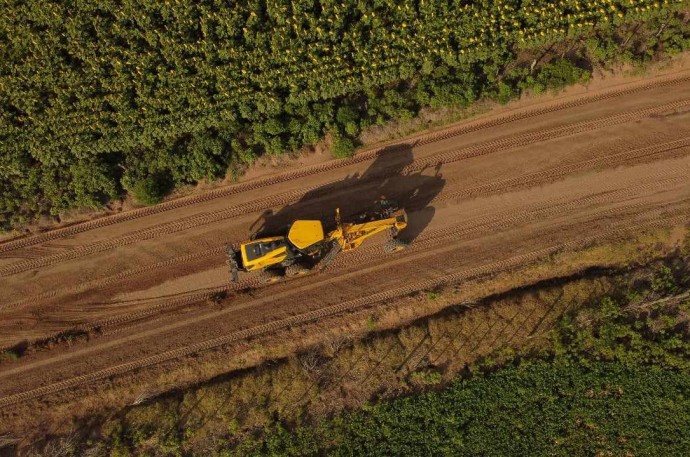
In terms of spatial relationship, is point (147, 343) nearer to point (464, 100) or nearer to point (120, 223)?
point (120, 223)

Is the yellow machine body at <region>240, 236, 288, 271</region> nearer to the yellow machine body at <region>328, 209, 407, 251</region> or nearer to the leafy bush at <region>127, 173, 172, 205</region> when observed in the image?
the yellow machine body at <region>328, 209, 407, 251</region>

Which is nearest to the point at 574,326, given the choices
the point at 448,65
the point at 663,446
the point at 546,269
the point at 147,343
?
the point at 546,269

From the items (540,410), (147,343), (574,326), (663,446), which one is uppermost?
(147,343)

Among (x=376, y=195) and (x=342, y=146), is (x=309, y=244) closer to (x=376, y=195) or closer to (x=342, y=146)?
(x=376, y=195)

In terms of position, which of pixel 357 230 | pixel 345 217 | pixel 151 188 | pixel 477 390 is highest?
pixel 151 188

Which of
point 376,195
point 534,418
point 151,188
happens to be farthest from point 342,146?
point 534,418
